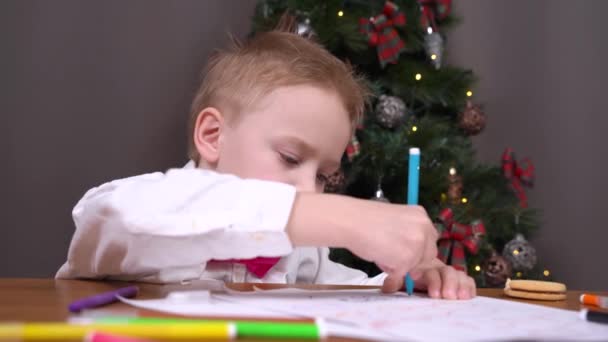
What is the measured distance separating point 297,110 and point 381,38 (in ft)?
2.90

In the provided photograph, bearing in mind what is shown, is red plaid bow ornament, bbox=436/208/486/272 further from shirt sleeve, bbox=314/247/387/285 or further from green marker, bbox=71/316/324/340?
green marker, bbox=71/316/324/340

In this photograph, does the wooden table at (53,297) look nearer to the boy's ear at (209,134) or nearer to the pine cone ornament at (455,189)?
the boy's ear at (209,134)

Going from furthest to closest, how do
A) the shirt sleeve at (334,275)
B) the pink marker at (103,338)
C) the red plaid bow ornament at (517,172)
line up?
the red plaid bow ornament at (517,172)
the shirt sleeve at (334,275)
the pink marker at (103,338)

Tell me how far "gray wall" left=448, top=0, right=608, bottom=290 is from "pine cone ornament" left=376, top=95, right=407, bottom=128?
0.52 m

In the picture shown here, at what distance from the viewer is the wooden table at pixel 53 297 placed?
453mm

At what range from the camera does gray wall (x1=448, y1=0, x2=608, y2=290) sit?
6.78ft

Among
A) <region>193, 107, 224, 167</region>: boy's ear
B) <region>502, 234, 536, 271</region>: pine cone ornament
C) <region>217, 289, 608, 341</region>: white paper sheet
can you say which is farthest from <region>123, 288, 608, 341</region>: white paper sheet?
<region>502, 234, 536, 271</region>: pine cone ornament

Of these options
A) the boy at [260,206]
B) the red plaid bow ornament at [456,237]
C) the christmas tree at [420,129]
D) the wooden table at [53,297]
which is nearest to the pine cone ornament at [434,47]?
the christmas tree at [420,129]

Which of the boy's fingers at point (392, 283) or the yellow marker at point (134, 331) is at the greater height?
the yellow marker at point (134, 331)

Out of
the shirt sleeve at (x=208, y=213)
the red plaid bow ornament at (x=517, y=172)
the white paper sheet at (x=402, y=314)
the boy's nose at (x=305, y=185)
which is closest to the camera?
the white paper sheet at (x=402, y=314)

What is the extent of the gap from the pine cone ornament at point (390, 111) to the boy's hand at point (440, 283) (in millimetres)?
964

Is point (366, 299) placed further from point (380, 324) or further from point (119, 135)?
point (119, 135)

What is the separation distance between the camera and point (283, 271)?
3.18ft

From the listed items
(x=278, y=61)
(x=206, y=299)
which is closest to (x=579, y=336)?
(x=206, y=299)
